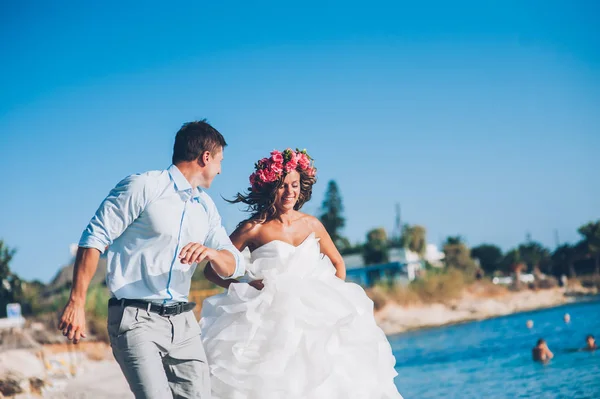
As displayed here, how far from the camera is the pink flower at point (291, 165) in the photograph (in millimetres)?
5555

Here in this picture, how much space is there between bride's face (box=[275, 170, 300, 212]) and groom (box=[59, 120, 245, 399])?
5.49 ft

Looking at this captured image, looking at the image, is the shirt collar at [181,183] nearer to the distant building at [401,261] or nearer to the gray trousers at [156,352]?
the gray trousers at [156,352]

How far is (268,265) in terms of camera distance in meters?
5.12

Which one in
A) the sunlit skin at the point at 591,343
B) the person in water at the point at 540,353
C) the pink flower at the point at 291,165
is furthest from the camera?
the sunlit skin at the point at 591,343

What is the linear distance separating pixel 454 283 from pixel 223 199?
3486 centimetres

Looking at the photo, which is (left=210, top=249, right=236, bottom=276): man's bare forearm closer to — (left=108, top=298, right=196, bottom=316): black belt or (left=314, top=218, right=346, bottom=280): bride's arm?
(left=108, top=298, right=196, bottom=316): black belt

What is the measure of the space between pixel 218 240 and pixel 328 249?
5.96 ft

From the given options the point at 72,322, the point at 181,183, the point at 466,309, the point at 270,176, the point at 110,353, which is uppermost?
the point at 270,176

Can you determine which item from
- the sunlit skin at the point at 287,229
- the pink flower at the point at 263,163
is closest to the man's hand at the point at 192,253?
the sunlit skin at the point at 287,229

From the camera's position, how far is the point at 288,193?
5.48 metres

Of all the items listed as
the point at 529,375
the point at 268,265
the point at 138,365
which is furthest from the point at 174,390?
the point at 529,375

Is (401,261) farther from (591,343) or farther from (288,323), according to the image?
(288,323)

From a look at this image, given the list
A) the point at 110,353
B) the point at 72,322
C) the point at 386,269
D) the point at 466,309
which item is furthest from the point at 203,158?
the point at 386,269

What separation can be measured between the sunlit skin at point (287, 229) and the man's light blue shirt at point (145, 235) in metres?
1.62
